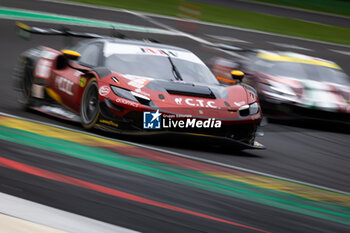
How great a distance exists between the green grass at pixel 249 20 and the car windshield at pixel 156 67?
16366 millimetres

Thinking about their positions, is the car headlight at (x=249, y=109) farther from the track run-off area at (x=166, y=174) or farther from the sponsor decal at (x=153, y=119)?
the track run-off area at (x=166, y=174)

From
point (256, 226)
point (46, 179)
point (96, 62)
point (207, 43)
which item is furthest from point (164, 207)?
point (207, 43)

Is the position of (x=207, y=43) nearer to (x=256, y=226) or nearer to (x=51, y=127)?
(x=51, y=127)

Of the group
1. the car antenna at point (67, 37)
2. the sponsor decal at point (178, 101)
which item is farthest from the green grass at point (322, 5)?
the sponsor decal at point (178, 101)

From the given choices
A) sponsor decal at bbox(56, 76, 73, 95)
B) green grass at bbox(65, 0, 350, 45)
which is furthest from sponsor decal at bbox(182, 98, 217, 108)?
green grass at bbox(65, 0, 350, 45)

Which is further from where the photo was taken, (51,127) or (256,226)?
(51,127)

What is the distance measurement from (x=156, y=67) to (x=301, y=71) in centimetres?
459

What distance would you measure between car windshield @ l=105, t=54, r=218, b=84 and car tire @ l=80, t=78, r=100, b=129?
1.08 ft

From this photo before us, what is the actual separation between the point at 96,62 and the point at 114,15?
573 inches

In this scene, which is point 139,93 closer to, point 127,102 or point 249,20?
point 127,102

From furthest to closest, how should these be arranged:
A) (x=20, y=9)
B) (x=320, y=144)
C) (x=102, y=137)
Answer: (x=20, y=9)
(x=320, y=144)
(x=102, y=137)

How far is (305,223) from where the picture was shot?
14.6 feet

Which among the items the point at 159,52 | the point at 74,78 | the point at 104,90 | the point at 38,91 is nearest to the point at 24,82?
the point at 38,91

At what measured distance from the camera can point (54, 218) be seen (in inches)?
148
